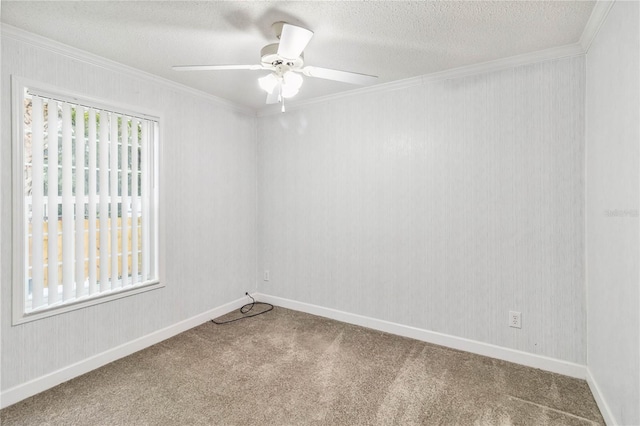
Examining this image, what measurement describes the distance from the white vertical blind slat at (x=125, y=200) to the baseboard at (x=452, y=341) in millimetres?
1696

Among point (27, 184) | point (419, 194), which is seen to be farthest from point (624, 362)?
point (27, 184)

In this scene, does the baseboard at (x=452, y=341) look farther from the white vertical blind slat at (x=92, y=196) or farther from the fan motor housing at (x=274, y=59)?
the fan motor housing at (x=274, y=59)

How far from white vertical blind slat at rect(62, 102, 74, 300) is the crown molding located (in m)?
0.36

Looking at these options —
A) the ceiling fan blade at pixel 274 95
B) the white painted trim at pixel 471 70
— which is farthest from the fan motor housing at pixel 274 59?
the white painted trim at pixel 471 70

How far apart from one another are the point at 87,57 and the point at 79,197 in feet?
3.40

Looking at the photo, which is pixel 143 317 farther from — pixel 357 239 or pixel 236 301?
pixel 357 239

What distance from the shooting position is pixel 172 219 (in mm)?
3025

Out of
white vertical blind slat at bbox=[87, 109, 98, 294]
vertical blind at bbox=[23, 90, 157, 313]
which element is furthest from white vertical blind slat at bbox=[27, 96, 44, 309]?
white vertical blind slat at bbox=[87, 109, 98, 294]

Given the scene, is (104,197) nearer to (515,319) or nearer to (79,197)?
(79,197)

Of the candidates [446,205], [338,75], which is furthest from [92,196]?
[446,205]

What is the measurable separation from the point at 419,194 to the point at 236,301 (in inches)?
93.4

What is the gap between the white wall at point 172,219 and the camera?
2.05 m

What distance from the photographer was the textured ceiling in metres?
1.79

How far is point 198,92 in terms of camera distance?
3.20 meters
